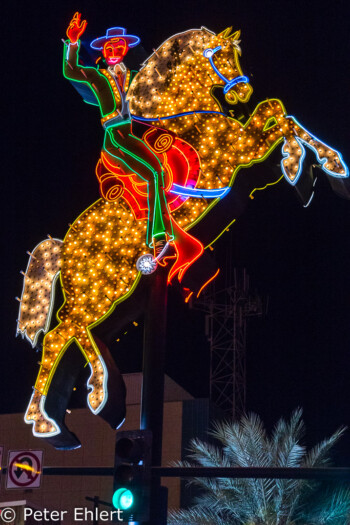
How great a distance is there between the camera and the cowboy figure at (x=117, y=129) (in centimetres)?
1323

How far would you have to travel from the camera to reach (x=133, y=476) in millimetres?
9227

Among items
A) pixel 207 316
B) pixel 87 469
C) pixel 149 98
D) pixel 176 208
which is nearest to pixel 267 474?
pixel 87 469

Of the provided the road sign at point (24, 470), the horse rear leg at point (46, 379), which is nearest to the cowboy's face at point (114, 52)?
the horse rear leg at point (46, 379)

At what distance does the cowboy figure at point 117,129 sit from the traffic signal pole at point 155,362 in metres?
0.82

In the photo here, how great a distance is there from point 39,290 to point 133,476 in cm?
612

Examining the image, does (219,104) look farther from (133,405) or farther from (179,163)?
(133,405)

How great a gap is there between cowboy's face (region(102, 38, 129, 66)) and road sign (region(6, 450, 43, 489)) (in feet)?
27.5

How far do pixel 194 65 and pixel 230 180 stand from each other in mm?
2993

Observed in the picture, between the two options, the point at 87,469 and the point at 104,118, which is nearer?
the point at 87,469

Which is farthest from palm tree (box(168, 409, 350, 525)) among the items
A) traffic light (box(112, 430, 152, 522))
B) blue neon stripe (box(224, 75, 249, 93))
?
traffic light (box(112, 430, 152, 522))

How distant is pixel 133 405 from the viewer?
2473 centimetres

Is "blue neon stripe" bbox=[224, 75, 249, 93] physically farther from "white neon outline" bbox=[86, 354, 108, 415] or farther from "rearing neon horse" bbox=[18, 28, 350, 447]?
"white neon outline" bbox=[86, 354, 108, 415]

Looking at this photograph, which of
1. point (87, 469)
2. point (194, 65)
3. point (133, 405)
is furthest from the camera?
point (133, 405)

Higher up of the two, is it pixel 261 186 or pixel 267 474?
pixel 261 186
